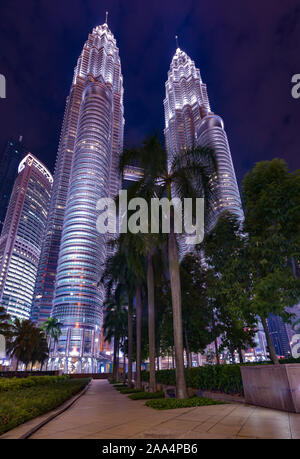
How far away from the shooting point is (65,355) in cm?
12050

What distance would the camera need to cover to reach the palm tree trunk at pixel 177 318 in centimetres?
1194

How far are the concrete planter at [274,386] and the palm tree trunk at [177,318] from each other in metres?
2.90

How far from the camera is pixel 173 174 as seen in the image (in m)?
15.4

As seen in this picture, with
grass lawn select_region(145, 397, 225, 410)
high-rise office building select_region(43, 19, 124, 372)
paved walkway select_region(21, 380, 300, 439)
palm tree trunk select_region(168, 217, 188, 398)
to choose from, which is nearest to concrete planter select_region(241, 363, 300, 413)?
paved walkway select_region(21, 380, 300, 439)

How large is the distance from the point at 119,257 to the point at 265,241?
1568cm

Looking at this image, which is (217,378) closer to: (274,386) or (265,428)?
(274,386)

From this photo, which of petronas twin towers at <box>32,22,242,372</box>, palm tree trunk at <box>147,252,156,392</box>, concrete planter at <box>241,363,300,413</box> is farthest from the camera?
petronas twin towers at <box>32,22,242,372</box>

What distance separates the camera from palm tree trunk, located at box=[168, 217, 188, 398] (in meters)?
11.9

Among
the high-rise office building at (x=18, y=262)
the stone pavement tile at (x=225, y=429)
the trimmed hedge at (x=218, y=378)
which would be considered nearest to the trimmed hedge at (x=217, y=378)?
the trimmed hedge at (x=218, y=378)

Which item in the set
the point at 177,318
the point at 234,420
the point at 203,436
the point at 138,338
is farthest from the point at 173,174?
the point at 138,338

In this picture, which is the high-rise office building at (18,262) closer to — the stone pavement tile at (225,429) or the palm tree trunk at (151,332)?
the palm tree trunk at (151,332)

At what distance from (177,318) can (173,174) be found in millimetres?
8165

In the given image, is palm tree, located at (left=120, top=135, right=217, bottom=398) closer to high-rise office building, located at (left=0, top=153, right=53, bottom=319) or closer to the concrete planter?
the concrete planter

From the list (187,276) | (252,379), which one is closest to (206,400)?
(252,379)
